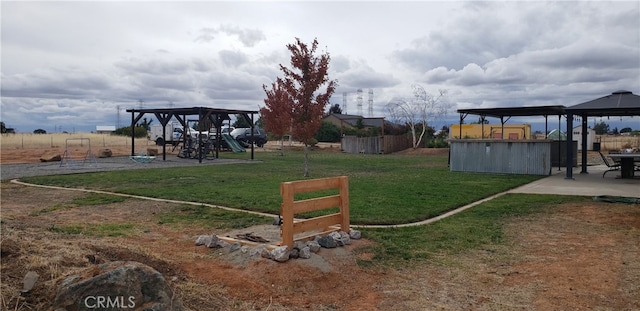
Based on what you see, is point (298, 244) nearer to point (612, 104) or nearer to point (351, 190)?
point (351, 190)

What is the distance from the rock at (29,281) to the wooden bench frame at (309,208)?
2703 millimetres

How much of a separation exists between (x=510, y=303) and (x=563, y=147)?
71.1 ft

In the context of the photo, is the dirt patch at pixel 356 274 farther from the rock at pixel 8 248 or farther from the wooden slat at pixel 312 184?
the wooden slat at pixel 312 184

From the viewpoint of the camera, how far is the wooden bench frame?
6207mm

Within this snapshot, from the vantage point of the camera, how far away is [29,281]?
13.9 ft

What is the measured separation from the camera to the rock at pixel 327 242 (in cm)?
659

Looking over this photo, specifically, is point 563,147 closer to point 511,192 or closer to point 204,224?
point 511,192

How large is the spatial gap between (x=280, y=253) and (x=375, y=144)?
116ft

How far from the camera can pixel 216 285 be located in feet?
17.3

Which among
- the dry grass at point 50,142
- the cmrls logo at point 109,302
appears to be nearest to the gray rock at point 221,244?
the cmrls logo at point 109,302

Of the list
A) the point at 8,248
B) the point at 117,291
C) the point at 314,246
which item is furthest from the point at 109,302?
the point at 314,246

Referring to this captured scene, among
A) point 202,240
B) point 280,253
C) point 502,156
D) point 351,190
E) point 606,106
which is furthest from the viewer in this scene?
point 502,156

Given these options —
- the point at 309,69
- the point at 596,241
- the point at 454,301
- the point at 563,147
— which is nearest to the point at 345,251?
the point at 454,301

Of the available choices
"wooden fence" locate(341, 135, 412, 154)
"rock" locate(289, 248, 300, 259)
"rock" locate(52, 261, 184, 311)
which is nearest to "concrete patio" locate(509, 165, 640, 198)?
"rock" locate(289, 248, 300, 259)
